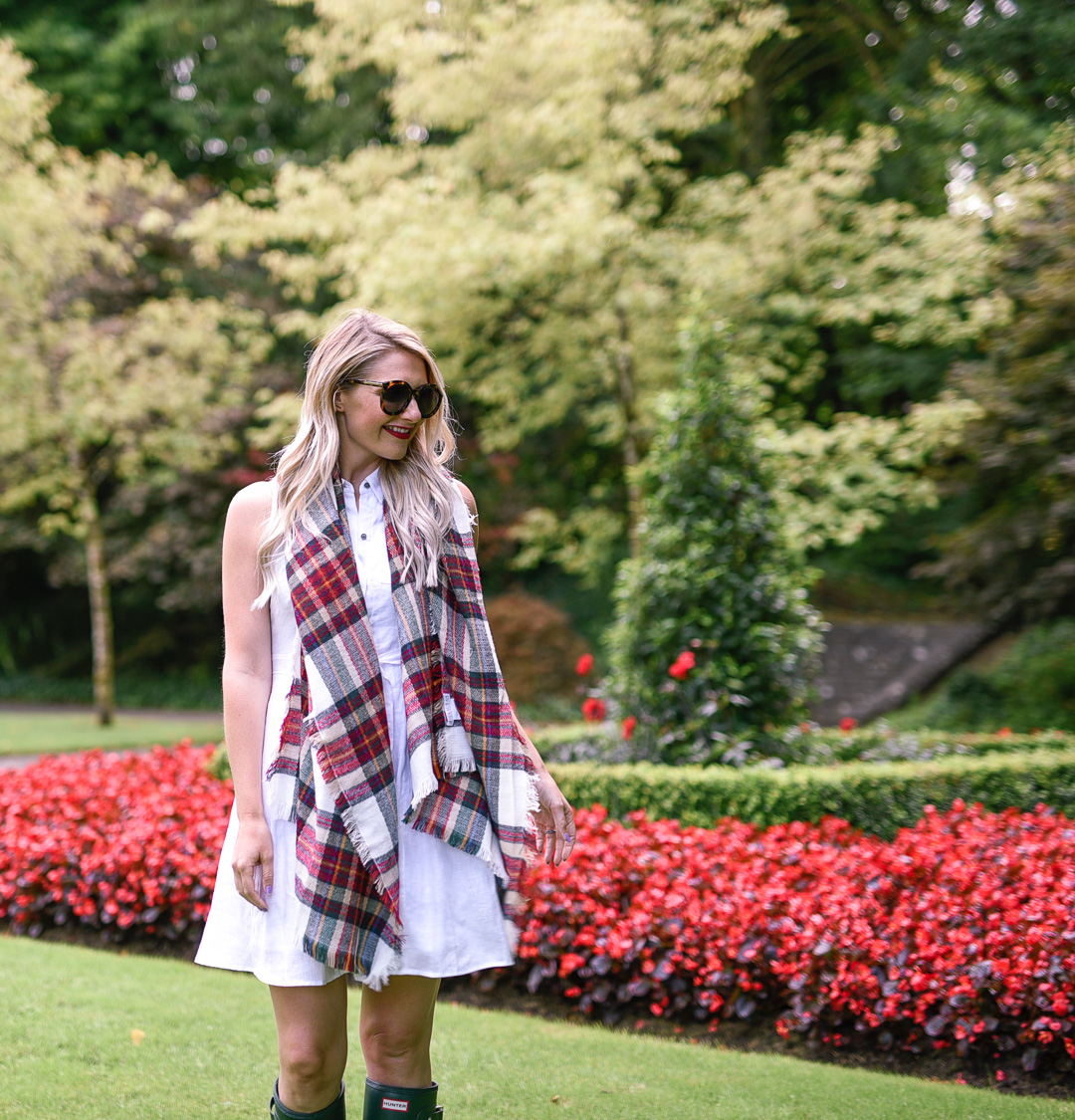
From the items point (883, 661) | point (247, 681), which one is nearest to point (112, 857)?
point (247, 681)

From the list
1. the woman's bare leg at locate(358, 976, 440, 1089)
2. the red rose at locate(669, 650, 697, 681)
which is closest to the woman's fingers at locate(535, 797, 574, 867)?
the woman's bare leg at locate(358, 976, 440, 1089)

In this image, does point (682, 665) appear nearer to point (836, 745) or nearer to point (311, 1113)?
point (836, 745)

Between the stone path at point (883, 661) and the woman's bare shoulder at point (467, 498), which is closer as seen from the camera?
the woman's bare shoulder at point (467, 498)

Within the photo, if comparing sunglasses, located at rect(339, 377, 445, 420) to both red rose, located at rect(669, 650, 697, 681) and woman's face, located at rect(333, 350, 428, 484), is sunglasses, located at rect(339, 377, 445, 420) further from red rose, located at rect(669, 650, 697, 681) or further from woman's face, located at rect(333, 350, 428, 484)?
red rose, located at rect(669, 650, 697, 681)

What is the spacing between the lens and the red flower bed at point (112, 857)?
460cm

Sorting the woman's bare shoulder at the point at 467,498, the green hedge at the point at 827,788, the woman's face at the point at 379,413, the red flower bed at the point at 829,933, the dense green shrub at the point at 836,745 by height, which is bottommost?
the red flower bed at the point at 829,933

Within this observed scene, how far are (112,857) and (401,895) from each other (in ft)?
11.0

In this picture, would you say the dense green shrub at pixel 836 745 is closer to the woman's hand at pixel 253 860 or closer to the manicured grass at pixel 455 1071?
the manicured grass at pixel 455 1071

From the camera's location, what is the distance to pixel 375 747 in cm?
191

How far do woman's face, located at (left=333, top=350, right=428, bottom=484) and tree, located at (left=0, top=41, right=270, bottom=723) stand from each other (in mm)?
9663

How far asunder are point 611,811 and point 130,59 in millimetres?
17256

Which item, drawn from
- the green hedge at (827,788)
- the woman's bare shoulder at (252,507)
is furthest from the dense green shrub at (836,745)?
the woman's bare shoulder at (252,507)

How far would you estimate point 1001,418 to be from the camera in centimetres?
895

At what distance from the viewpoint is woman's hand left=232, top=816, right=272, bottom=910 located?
1871mm
